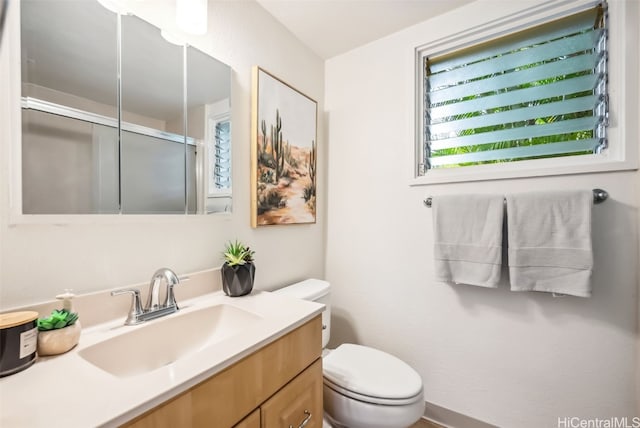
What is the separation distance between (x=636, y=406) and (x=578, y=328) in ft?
1.05

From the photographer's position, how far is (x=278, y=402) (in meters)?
0.74

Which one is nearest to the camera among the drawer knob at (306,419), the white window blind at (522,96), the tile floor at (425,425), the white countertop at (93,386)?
the white countertop at (93,386)

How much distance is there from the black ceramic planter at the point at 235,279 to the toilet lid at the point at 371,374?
1.79 feet

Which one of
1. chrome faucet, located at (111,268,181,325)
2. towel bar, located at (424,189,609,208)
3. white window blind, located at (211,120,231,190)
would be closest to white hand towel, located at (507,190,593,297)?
towel bar, located at (424,189,609,208)

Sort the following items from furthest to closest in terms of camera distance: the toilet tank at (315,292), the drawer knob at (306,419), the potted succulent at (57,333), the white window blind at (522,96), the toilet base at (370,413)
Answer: the toilet tank at (315,292) < the white window blind at (522,96) < the toilet base at (370,413) < the drawer knob at (306,419) < the potted succulent at (57,333)

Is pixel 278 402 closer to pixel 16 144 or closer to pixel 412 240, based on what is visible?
pixel 16 144

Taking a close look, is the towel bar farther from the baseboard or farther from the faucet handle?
the faucet handle

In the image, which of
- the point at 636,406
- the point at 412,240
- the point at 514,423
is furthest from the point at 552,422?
the point at 412,240

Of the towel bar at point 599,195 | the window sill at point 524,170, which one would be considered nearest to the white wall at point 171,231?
the window sill at point 524,170

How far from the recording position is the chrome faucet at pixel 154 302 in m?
0.79

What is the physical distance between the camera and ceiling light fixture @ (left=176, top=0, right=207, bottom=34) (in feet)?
3.03

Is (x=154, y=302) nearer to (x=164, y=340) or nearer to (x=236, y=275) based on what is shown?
(x=164, y=340)

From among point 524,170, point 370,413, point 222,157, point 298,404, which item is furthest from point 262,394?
point 524,170

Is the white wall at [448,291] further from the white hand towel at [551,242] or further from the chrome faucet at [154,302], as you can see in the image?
the chrome faucet at [154,302]
